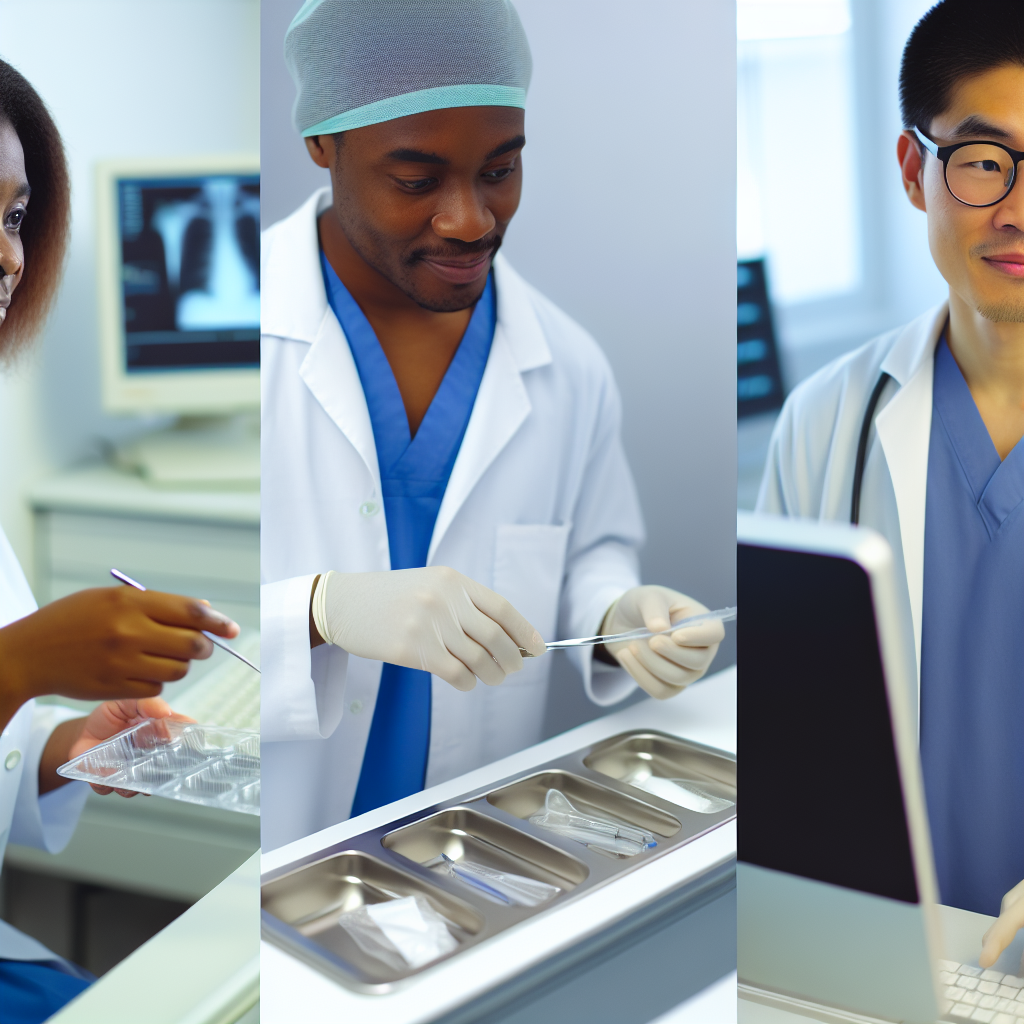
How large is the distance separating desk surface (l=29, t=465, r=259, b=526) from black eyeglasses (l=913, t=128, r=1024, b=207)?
2.03 ft

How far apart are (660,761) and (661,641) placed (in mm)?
180

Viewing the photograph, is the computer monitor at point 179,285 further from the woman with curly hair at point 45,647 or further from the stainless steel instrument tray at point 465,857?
the stainless steel instrument tray at point 465,857

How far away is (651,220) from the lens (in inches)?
47.9

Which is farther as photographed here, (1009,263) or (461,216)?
(461,216)

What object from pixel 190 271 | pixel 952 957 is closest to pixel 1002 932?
→ pixel 952 957

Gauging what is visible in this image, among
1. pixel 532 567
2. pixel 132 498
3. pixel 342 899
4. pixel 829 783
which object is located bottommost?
pixel 342 899

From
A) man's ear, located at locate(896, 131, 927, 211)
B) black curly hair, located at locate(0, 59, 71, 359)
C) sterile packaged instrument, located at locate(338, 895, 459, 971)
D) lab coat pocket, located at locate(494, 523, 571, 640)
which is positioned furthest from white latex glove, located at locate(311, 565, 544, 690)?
man's ear, located at locate(896, 131, 927, 211)

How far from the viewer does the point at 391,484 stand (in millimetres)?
1104

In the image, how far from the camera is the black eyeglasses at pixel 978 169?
77 cm

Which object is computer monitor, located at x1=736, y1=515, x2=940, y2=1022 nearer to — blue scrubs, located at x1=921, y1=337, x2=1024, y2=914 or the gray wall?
blue scrubs, located at x1=921, y1=337, x2=1024, y2=914

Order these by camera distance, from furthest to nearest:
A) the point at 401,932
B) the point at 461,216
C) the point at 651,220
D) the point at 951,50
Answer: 1. the point at 651,220
2. the point at 461,216
3. the point at 401,932
4. the point at 951,50

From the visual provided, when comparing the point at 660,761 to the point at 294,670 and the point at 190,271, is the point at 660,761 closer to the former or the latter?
the point at 294,670

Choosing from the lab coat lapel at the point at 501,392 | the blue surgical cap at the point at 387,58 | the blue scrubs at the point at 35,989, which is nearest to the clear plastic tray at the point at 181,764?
the blue scrubs at the point at 35,989

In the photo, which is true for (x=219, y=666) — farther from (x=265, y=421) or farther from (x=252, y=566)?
(x=265, y=421)
